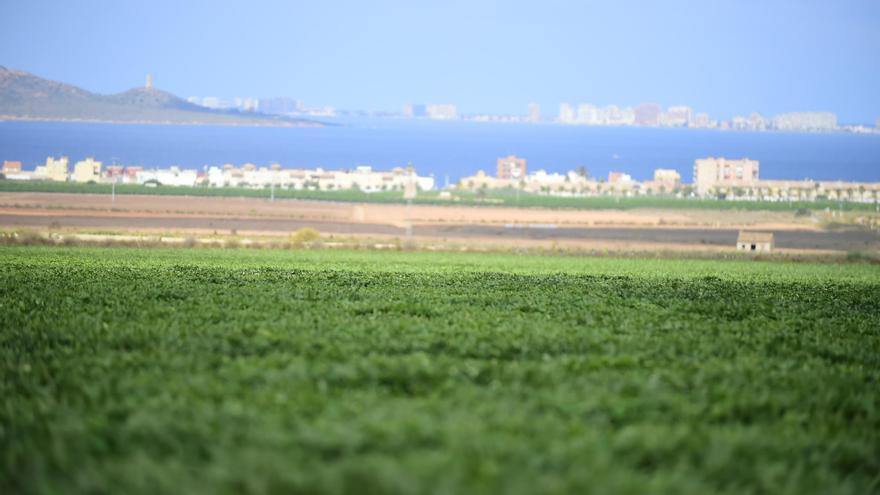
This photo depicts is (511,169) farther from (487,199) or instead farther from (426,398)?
(426,398)

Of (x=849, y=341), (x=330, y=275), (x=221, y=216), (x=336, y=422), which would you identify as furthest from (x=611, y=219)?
(x=336, y=422)

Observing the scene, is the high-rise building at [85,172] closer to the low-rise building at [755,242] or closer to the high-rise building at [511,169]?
the high-rise building at [511,169]

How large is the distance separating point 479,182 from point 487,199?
82.7ft

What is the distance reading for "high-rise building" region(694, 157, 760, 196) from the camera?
156000 mm

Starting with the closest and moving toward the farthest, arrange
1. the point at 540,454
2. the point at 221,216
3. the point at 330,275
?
1. the point at 540,454
2. the point at 330,275
3. the point at 221,216

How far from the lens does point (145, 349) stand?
10758 mm

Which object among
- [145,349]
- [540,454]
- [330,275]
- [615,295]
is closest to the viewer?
[540,454]

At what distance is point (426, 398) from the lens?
8.62 metres

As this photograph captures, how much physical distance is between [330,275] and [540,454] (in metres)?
16.0

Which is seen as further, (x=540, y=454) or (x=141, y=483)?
(x=540, y=454)

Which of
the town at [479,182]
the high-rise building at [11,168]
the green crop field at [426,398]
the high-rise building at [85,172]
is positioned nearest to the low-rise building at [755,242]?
the green crop field at [426,398]

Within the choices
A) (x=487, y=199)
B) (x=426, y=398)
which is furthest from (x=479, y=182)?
(x=426, y=398)

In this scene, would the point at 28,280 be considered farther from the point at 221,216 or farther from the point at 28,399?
the point at 221,216

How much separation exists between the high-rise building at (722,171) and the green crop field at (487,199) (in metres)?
24.1
